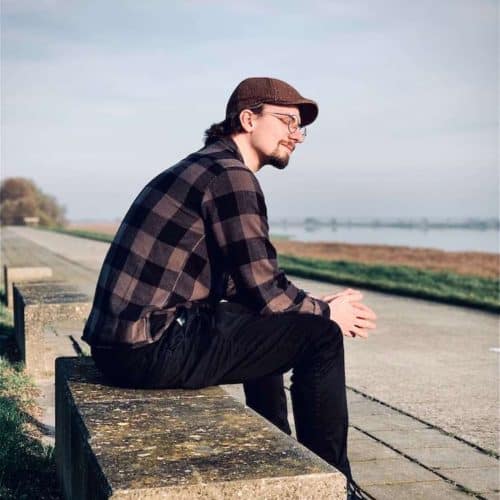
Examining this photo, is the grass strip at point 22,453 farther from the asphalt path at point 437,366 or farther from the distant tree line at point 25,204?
the distant tree line at point 25,204

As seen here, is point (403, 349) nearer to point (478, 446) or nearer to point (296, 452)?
point (478, 446)

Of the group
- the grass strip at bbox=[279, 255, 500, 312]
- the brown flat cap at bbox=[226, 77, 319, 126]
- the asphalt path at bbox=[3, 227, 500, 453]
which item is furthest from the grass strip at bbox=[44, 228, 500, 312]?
the brown flat cap at bbox=[226, 77, 319, 126]

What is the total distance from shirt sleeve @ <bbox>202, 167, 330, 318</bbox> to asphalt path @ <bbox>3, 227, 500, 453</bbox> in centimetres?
190

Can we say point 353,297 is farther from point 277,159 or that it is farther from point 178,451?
point 178,451

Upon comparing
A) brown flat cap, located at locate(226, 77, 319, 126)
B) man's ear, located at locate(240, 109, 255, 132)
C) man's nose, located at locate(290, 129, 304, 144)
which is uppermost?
brown flat cap, located at locate(226, 77, 319, 126)

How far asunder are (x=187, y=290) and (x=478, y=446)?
2.08 metres

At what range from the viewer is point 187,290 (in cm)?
279

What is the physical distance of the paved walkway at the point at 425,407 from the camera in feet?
11.4

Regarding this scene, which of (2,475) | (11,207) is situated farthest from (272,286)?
(11,207)

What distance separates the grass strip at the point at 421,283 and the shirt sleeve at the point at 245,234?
7.68m

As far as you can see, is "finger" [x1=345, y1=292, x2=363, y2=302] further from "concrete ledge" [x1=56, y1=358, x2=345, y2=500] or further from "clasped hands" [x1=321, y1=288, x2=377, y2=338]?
"concrete ledge" [x1=56, y1=358, x2=345, y2=500]

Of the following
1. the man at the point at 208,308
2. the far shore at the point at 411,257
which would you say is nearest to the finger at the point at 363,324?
the man at the point at 208,308

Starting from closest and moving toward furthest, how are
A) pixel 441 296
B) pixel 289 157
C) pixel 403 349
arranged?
pixel 289 157 → pixel 403 349 → pixel 441 296

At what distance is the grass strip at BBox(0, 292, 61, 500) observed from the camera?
3.15 m
